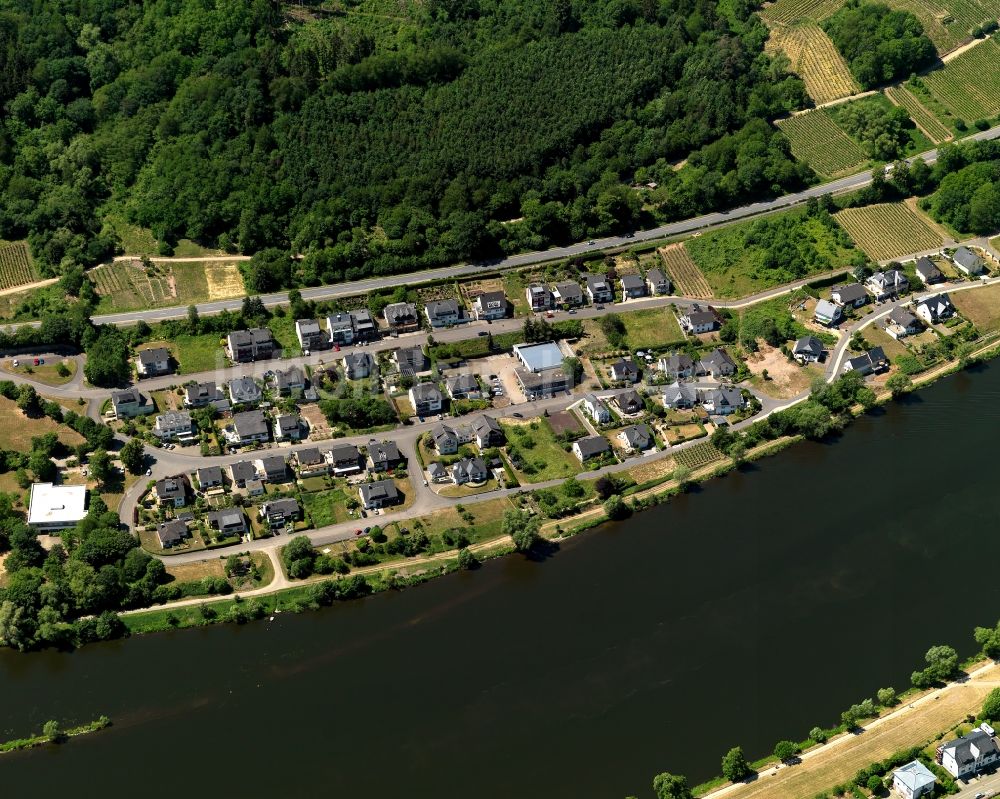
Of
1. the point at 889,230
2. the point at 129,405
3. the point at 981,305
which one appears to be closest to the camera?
the point at 129,405

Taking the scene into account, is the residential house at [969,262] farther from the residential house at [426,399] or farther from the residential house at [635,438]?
the residential house at [426,399]

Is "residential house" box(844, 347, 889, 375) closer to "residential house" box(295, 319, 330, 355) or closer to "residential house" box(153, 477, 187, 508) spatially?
"residential house" box(295, 319, 330, 355)

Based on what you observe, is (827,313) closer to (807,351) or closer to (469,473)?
(807,351)

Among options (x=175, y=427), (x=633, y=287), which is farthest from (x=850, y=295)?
(x=175, y=427)

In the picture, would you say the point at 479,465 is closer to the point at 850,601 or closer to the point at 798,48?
the point at 850,601

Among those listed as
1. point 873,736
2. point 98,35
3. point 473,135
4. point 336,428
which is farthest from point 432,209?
point 873,736

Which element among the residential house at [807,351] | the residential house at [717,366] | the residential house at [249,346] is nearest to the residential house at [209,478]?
the residential house at [249,346]
